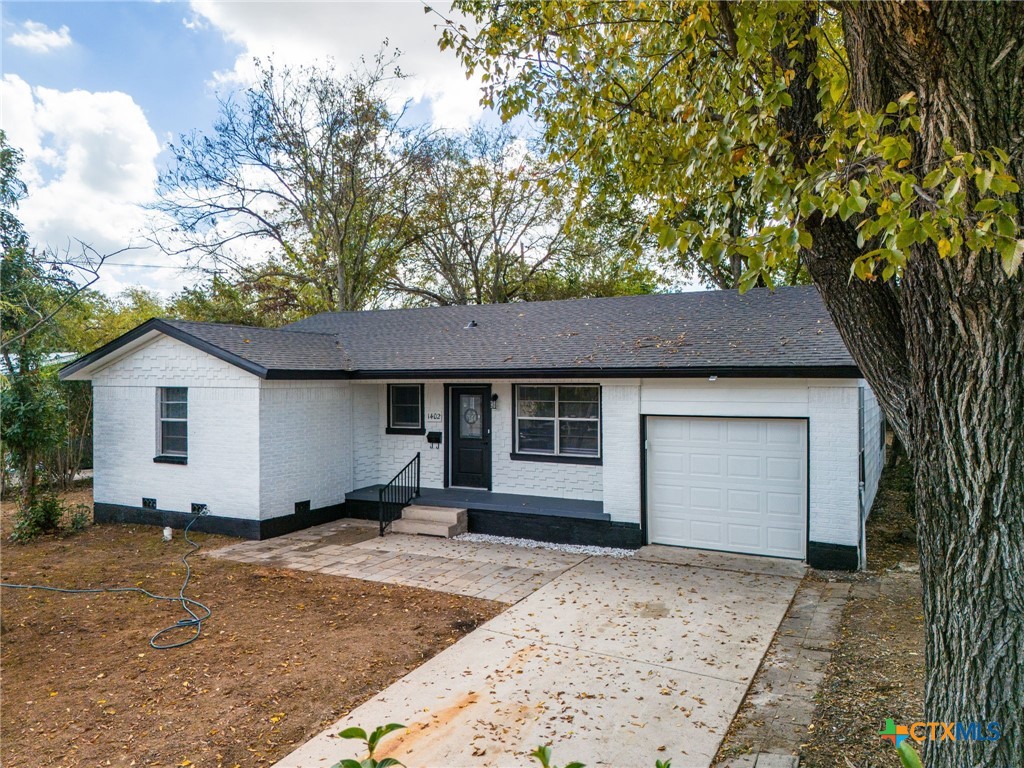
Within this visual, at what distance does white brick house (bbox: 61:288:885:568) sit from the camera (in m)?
8.24

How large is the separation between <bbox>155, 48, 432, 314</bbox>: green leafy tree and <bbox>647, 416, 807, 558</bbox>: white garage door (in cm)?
1536

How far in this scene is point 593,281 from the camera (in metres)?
23.5

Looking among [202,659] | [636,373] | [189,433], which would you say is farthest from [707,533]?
[189,433]

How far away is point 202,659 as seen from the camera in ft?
17.6

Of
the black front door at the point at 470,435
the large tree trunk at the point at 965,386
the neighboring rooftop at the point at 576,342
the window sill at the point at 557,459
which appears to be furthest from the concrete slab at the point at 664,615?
the black front door at the point at 470,435

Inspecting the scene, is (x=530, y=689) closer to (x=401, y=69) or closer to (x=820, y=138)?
(x=820, y=138)

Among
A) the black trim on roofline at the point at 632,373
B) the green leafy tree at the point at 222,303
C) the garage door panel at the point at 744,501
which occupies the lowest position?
the garage door panel at the point at 744,501

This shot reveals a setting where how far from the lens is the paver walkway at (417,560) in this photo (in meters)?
7.47

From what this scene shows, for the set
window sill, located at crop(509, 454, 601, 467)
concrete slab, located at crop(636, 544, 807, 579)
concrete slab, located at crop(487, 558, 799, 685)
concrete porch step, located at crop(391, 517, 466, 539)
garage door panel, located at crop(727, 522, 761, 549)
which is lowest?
concrete slab, located at crop(487, 558, 799, 685)

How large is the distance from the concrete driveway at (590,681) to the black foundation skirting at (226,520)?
5.02m

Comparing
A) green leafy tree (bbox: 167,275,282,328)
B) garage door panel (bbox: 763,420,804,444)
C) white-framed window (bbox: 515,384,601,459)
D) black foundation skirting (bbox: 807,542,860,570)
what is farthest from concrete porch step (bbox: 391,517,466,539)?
green leafy tree (bbox: 167,275,282,328)

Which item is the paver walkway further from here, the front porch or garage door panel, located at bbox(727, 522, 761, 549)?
garage door panel, located at bbox(727, 522, 761, 549)

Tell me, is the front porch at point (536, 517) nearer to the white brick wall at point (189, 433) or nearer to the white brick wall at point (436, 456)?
the white brick wall at point (436, 456)

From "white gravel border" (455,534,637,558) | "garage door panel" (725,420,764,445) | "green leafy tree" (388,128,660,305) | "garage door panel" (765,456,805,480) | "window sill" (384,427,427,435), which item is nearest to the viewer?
"garage door panel" (765,456,805,480)
